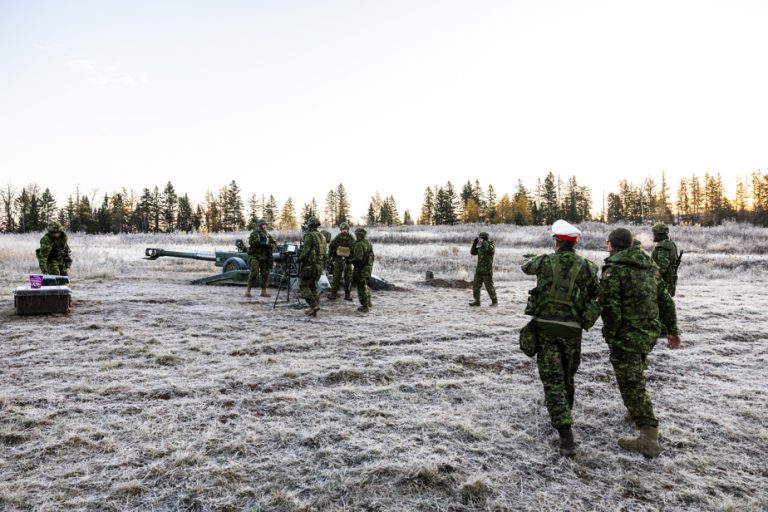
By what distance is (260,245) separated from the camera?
1076cm

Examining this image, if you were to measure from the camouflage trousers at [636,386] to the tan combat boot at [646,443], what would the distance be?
53 millimetres

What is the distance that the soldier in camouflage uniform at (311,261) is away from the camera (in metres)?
8.45

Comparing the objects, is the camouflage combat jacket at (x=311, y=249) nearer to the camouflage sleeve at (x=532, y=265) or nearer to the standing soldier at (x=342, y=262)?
the standing soldier at (x=342, y=262)

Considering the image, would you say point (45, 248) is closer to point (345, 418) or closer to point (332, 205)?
point (345, 418)

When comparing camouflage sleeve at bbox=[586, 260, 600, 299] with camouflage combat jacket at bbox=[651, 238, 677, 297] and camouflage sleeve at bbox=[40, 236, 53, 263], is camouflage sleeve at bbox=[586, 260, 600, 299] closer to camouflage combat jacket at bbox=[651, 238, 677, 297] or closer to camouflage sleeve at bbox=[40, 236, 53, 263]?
camouflage combat jacket at bbox=[651, 238, 677, 297]

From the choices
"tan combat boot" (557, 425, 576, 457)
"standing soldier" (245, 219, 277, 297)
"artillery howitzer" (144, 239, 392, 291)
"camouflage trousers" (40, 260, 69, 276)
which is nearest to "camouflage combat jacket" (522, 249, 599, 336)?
"tan combat boot" (557, 425, 576, 457)

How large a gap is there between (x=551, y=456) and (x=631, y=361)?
101cm

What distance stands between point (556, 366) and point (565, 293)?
0.61 metres

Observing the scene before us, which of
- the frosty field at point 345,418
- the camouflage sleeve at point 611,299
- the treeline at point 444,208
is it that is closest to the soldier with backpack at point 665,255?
the frosty field at point 345,418

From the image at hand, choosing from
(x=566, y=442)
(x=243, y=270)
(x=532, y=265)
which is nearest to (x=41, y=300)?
(x=243, y=270)

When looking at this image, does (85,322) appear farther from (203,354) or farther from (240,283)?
(240,283)

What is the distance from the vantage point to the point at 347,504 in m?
2.71

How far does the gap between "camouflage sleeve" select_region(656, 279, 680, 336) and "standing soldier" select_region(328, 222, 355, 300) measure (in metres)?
7.09

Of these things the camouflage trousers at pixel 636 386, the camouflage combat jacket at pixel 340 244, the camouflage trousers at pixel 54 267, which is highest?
the camouflage combat jacket at pixel 340 244
